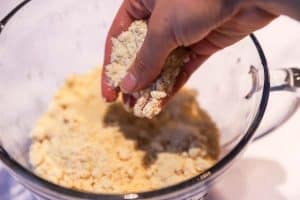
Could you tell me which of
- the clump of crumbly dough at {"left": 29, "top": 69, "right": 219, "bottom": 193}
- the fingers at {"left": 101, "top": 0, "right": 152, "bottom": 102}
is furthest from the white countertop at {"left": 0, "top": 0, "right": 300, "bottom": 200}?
the fingers at {"left": 101, "top": 0, "right": 152, "bottom": 102}

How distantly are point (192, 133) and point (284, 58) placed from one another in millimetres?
205

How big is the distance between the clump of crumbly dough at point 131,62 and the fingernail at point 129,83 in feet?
0.05

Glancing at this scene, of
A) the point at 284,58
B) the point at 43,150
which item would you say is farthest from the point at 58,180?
the point at 284,58

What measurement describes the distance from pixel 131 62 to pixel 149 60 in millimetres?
59

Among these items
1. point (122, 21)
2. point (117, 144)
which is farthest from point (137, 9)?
point (117, 144)

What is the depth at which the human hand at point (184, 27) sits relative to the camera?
442 millimetres

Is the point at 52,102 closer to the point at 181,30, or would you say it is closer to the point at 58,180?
the point at 58,180

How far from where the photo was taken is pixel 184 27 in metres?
0.45

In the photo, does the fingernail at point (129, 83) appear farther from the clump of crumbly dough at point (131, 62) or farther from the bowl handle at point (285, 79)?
the bowl handle at point (285, 79)

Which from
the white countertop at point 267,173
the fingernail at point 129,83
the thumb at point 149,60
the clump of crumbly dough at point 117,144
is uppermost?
the thumb at point 149,60

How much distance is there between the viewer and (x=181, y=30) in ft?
1.50

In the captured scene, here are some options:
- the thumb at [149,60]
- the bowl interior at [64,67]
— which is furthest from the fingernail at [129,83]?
the bowl interior at [64,67]

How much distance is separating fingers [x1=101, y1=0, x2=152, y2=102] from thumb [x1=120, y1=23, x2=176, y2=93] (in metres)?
0.05

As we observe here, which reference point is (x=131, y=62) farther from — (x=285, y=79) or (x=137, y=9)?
(x=285, y=79)
